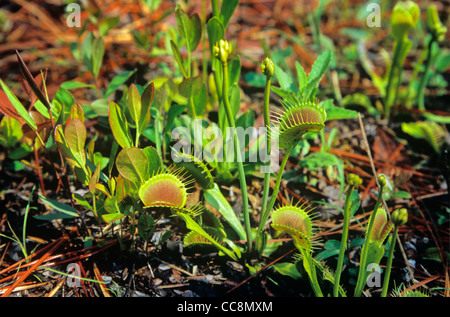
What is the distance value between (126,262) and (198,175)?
1.27 feet

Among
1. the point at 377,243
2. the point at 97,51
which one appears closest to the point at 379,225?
the point at 377,243

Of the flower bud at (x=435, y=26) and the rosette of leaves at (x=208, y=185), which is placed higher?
the flower bud at (x=435, y=26)

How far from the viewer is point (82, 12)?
243 cm

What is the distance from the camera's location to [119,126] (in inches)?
48.5

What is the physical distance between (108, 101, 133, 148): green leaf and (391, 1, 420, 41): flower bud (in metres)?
1.31

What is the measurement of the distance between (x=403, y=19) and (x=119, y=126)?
134cm

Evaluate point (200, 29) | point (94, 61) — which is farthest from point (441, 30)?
point (94, 61)

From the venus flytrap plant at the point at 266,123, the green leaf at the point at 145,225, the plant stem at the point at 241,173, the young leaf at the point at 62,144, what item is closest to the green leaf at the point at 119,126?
the young leaf at the point at 62,144

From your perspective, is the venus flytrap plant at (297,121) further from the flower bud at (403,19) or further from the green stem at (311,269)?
the flower bud at (403,19)

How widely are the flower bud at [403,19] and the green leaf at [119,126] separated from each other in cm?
131

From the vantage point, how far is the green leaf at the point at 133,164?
1.14 meters

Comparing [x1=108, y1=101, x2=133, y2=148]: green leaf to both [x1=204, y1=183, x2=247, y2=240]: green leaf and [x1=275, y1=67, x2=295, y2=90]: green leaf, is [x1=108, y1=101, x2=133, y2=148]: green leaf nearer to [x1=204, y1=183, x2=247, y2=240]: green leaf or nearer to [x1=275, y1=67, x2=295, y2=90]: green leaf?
[x1=204, y1=183, x2=247, y2=240]: green leaf

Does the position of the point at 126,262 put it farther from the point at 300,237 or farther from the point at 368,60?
the point at 368,60

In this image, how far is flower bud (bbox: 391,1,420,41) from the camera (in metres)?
1.72
